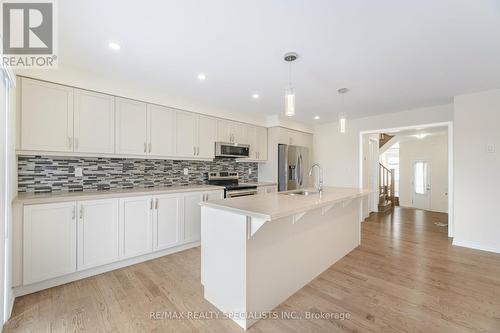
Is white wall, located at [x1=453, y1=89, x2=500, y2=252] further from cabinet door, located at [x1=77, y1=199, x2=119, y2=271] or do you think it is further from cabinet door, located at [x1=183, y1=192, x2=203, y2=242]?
cabinet door, located at [x1=77, y1=199, x2=119, y2=271]

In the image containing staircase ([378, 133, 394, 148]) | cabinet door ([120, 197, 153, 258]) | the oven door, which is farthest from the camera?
staircase ([378, 133, 394, 148])

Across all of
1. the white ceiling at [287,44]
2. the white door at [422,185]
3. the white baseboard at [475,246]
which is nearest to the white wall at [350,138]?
the white ceiling at [287,44]

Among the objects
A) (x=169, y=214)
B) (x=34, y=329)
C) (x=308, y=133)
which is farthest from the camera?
(x=308, y=133)

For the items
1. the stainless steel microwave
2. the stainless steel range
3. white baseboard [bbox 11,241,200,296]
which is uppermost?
the stainless steel microwave

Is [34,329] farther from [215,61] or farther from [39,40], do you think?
[215,61]

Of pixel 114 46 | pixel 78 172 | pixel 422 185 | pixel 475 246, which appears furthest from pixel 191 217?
pixel 422 185

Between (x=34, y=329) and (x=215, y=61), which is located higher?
(x=215, y=61)

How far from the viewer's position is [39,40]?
2006 mm

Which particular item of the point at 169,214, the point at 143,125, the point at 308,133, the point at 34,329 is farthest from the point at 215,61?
the point at 308,133

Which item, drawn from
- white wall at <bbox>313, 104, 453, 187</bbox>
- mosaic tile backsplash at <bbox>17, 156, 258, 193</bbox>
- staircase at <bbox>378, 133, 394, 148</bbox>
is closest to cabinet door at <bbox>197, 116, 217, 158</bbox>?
mosaic tile backsplash at <bbox>17, 156, 258, 193</bbox>

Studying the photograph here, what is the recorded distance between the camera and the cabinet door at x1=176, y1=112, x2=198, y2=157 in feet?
11.8

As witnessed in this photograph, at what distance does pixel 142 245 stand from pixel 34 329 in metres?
1.24

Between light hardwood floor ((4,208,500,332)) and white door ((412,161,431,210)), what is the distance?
4.48 meters

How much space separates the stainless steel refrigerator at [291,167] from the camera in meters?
4.89
